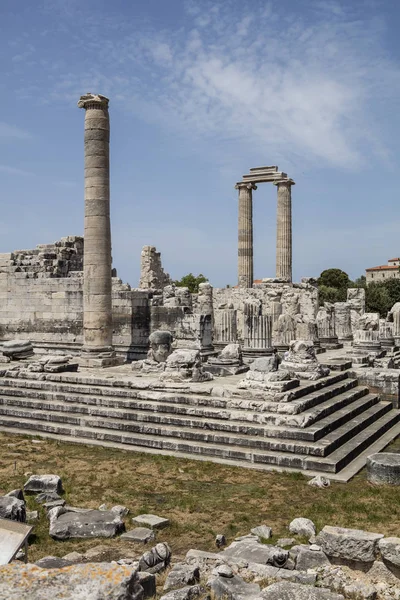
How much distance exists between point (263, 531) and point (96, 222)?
10505mm

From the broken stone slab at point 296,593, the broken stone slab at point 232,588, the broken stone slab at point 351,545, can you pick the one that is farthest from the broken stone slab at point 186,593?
the broken stone slab at point 351,545

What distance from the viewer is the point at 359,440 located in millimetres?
10117

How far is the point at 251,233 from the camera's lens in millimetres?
33688

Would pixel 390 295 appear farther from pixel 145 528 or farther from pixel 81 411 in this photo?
pixel 145 528

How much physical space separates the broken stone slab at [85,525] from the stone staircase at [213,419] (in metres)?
3.07

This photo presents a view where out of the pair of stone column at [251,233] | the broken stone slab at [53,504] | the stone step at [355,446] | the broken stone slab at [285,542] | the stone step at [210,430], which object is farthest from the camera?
the pair of stone column at [251,233]

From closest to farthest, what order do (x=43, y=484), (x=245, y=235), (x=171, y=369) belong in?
(x=43, y=484) < (x=171, y=369) < (x=245, y=235)

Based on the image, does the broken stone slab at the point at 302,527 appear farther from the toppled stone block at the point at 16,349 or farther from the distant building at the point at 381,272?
the distant building at the point at 381,272

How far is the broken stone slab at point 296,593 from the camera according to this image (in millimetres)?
4281

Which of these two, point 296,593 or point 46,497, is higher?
point 296,593

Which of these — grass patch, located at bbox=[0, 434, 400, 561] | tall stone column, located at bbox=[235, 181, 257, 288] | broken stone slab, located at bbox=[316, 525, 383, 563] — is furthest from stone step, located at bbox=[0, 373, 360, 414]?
tall stone column, located at bbox=[235, 181, 257, 288]

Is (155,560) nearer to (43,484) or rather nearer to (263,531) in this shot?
(263,531)

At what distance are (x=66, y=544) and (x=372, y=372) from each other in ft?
31.1

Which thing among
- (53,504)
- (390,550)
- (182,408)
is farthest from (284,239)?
(390,550)
